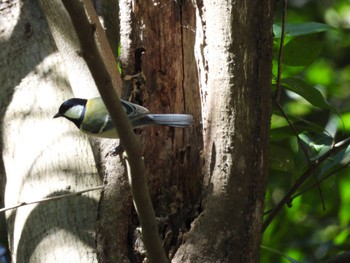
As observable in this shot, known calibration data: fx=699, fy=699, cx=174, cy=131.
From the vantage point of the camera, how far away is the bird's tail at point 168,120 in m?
1.75

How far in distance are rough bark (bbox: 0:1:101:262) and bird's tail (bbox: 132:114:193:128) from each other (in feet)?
1.15

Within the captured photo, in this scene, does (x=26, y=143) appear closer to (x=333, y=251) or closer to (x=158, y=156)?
(x=158, y=156)

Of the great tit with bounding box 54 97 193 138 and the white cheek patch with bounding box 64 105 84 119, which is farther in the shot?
the white cheek patch with bounding box 64 105 84 119

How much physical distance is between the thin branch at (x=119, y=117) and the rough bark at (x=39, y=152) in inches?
18.2

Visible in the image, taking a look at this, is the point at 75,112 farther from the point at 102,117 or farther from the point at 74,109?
the point at 102,117

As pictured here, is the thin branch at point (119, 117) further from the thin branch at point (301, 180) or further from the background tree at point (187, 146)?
the thin branch at point (301, 180)

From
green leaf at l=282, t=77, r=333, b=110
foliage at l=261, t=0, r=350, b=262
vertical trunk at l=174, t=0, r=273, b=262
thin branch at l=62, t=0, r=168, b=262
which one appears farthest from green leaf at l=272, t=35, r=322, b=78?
thin branch at l=62, t=0, r=168, b=262

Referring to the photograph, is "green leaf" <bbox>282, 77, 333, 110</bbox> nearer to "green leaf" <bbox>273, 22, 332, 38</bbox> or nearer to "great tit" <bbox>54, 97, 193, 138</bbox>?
"green leaf" <bbox>273, 22, 332, 38</bbox>

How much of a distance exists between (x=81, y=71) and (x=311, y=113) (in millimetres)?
1346

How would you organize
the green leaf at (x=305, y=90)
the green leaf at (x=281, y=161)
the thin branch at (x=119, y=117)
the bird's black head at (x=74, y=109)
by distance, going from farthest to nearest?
the green leaf at (x=281, y=161) → the green leaf at (x=305, y=90) → the bird's black head at (x=74, y=109) → the thin branch at (x=119, y=117)

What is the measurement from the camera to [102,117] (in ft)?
6.17

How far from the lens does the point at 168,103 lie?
1.90 metres

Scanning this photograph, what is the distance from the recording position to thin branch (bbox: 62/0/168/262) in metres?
1.17

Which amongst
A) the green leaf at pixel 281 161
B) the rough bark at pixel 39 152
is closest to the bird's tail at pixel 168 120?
the rough bark at pixel 39 152
